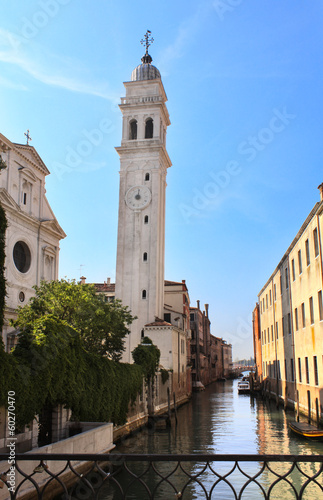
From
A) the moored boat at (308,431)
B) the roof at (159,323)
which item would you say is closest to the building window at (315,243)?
the moored boat at (308,431)

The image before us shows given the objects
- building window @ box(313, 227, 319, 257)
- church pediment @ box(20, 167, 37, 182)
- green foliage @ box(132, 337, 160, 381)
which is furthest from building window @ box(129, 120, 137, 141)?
building window @ box(313, 227, 319, 257)

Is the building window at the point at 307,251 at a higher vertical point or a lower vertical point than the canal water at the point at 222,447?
higher

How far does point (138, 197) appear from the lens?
1715 inches

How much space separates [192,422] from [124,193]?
23.7 metres

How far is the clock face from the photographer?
43.2 metres

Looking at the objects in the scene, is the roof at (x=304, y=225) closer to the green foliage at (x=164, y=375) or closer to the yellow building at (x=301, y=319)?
the yellow building at (x=301, y=319)

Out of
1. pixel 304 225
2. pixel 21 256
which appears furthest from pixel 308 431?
pixel 21 256

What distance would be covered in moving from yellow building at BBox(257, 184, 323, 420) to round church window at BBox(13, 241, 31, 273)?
15900mm

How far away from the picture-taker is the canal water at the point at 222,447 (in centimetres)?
1230

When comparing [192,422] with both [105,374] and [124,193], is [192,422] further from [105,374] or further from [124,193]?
[124,193]

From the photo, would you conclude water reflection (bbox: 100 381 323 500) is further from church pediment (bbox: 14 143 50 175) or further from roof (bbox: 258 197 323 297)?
church pediment (bbox: 14 143 50 175)

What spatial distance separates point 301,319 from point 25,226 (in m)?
17.0

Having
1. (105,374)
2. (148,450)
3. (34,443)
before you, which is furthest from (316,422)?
(34,443)

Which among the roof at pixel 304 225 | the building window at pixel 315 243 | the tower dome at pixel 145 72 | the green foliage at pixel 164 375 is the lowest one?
the green foliage at pixel 164 375
